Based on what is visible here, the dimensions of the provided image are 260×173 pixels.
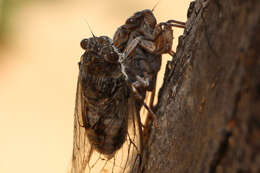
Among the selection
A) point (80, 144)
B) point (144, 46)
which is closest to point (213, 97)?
point (80, 144)

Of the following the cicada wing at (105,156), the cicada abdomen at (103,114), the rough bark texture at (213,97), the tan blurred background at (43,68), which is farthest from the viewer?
the tan blurred background at (43,68)

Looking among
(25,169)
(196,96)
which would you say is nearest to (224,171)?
(196,96)

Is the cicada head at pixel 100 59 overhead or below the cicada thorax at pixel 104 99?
overhead

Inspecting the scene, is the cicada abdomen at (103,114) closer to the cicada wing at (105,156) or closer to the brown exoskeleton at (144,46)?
the cicada wing at (105,156)

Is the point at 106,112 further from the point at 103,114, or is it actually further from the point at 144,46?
the point at 144,46

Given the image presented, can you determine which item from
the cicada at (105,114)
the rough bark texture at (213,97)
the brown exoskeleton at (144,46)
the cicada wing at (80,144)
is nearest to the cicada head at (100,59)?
the cicada at (105,114)

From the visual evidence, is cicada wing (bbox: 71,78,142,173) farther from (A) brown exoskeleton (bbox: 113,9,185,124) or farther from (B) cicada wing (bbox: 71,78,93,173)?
(A) brown exoskeleton (bbox: 113,9,185,124)

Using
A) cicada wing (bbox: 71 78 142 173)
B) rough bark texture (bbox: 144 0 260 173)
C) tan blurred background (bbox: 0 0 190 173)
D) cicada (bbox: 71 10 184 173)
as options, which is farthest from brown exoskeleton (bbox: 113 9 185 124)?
tan blurred background (bbox: 0 0 190 173)
